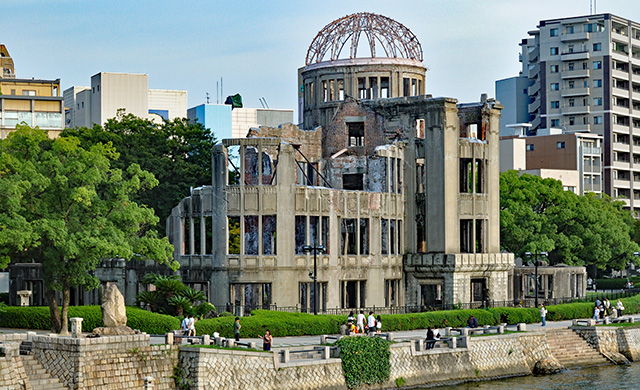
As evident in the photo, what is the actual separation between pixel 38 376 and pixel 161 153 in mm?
45812

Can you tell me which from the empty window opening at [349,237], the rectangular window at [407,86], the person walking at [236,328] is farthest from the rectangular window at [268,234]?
the rectangular window at [407,86]

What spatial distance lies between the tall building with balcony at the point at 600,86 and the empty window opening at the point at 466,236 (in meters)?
71.0

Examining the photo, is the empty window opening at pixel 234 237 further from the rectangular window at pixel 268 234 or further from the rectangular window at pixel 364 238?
the rectangular window at pixel 364 238

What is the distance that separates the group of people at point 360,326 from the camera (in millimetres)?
51606

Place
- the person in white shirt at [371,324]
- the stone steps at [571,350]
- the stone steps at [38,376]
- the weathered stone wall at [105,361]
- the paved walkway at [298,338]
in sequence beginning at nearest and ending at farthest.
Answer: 1. the weathered stone wall at [105,361]
2. the stone steps at [38,376]
3. the paved walkway at [298,338]
4. the person in white shirt at [371,324]
5. the stone steps at [571,350]

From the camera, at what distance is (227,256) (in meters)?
62.9

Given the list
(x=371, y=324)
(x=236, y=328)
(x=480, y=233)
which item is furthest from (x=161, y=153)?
(x=236, y=328)

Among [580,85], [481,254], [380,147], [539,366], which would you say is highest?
[580,85]

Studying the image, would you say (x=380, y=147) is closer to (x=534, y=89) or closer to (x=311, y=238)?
(x=311, y=238)

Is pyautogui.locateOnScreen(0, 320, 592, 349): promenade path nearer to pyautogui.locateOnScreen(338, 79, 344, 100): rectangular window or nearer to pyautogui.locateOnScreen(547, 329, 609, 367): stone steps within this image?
pyautogui.locateOnScreen(547, 329, 609, 367): stone steps

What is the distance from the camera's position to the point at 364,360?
1860 inches

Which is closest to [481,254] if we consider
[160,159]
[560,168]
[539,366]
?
[539,366]

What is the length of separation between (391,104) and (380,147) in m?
5.44

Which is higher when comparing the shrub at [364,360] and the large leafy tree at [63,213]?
the large leafy tree at [63,213]
